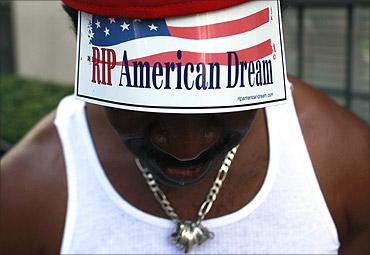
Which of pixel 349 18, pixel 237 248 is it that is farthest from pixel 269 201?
pixel 349 18

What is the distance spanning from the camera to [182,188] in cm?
174

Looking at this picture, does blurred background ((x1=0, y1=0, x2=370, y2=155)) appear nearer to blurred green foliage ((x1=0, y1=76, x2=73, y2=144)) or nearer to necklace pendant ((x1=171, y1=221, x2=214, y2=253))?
blurred green foliage ((x1=0, y1=76, x2=73, y2=144))

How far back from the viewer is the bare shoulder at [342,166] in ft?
5.76

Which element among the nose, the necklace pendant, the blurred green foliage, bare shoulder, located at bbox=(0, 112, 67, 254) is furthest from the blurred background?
the nose

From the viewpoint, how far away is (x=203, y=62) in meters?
1.27

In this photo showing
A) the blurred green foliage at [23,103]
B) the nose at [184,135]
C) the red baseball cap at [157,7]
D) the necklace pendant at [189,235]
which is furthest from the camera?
the blurred green foliage at [23,103]

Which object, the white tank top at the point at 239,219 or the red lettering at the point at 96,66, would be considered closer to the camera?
the red lettering at the point at 96,66

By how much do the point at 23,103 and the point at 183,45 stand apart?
3.31 meters

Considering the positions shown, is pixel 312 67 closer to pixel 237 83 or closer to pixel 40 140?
pixel 40 140

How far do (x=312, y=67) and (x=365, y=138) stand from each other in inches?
93.1

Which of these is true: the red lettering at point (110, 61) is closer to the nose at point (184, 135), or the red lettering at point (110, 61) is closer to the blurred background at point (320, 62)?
the nose at point (184, 135)

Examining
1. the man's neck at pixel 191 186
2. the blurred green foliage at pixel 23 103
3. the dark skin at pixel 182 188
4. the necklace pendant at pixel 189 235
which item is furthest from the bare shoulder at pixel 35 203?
the blurred green foliage at pixel 23 103

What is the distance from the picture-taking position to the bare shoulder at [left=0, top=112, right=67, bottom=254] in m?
1.73

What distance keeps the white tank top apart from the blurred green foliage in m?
1.84
